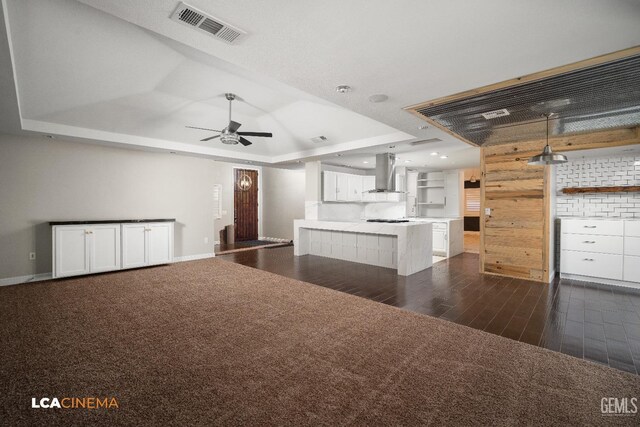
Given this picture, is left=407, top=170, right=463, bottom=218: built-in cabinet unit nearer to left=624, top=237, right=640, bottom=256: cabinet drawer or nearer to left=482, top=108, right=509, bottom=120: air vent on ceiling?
left=624, top=237, right=640, bottom=256: cabinet drawer

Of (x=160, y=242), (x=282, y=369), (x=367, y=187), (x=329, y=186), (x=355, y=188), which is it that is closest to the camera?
(x=282, y=369)

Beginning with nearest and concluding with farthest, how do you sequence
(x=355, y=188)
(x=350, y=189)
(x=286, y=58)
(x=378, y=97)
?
(x=286, y=58) < (x=378, y=97) < (x=350, y=189) < (x=355, y=188)

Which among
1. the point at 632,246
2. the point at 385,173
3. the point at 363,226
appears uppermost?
the point at 385,173

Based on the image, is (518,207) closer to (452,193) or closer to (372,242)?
(372,242)

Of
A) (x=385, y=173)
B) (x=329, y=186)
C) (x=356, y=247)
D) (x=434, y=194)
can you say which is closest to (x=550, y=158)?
(x=385, y=173)

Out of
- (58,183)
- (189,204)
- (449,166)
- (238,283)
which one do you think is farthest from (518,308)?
(58,183)

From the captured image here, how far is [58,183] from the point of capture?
17.1 feet

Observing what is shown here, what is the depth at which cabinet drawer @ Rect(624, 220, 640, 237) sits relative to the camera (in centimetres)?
413

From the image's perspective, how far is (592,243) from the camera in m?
4.54

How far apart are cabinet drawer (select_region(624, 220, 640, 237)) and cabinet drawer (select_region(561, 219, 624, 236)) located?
0.04 m

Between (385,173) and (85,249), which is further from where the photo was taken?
(385,173)

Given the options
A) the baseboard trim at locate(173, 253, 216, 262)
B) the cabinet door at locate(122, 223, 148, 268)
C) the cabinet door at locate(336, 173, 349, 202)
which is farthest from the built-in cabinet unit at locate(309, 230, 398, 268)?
the cabinet door at locate(122, 223, 148, 268)

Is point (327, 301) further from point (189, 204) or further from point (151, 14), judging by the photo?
point (189, 204)

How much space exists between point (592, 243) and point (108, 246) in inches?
331
